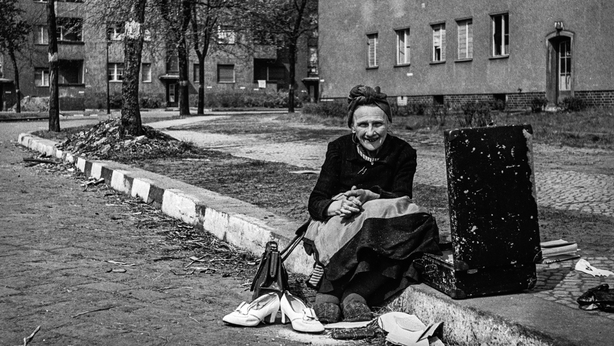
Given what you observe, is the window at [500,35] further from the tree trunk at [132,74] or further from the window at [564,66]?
the tree trunk at [132,74]

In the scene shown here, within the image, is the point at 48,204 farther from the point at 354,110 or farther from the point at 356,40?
the point at 356,40

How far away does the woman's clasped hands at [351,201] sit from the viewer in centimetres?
464

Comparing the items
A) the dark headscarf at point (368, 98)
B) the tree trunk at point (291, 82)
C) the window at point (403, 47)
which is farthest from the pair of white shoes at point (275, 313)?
the tree trunk at point (291, 82)

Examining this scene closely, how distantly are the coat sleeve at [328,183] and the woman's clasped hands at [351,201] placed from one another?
0.14m

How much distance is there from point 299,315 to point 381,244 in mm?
593

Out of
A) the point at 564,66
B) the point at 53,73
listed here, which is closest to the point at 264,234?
the point at 53,73

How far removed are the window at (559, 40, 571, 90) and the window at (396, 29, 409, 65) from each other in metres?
7.84

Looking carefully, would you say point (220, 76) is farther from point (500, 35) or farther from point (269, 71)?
point (500, 35)

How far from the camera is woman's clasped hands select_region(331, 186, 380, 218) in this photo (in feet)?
15.2

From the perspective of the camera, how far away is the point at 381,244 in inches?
179

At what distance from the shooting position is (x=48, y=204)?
9.28 m

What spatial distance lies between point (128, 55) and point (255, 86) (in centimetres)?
5747

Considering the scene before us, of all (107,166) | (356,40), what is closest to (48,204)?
(107,166)

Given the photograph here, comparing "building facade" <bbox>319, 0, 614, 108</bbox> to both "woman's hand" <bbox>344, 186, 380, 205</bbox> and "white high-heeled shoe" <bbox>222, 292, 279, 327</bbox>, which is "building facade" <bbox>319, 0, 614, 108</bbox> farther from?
"white high-heeled shoe" <bbox>222, 292, 279, 327</bbox>
